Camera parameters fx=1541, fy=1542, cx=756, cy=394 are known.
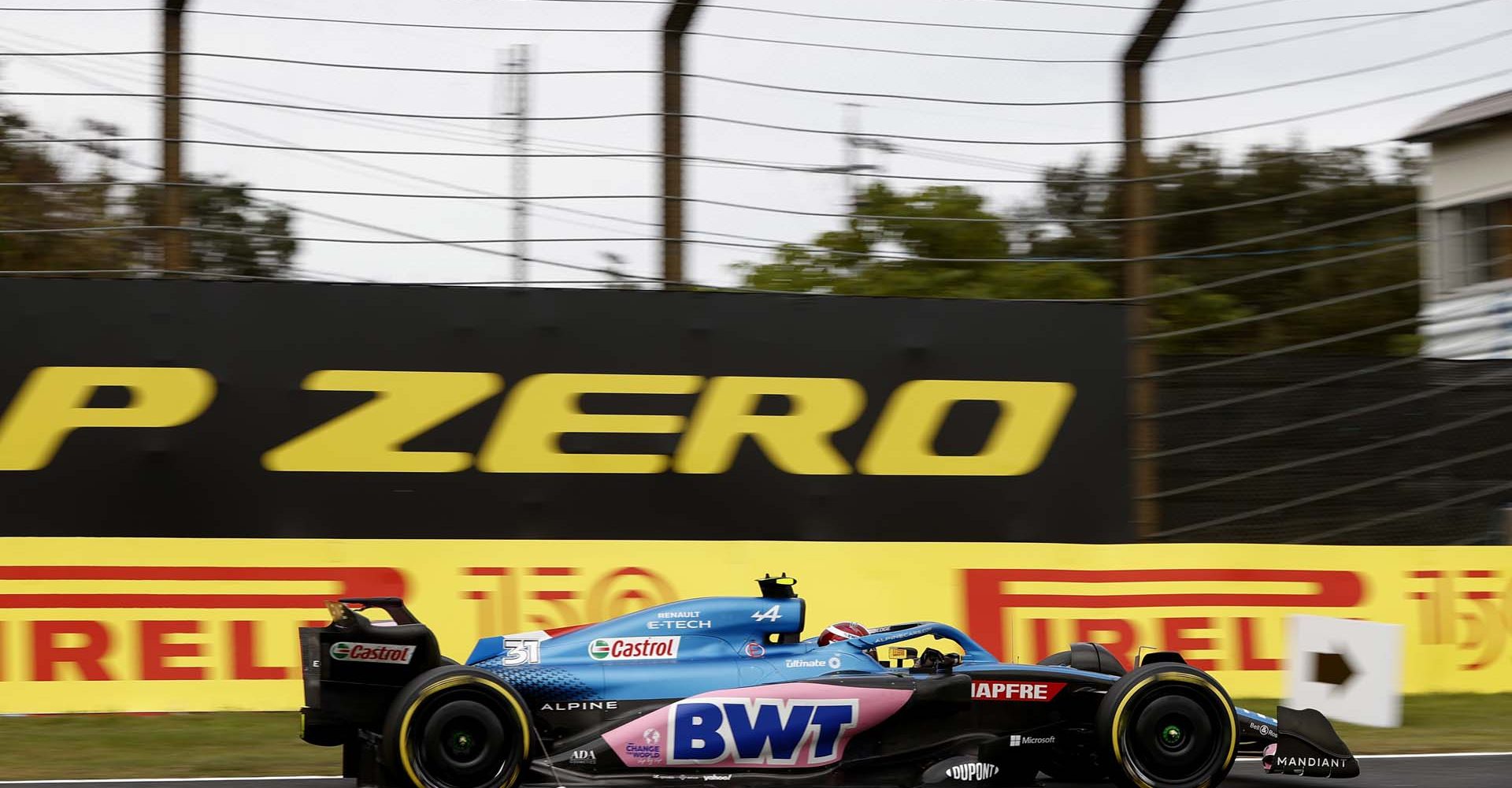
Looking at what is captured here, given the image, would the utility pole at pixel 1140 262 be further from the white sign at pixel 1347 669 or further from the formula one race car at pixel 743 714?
the formula one race car at pixel 743 714

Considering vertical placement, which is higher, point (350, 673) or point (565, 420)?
point (565, 420)

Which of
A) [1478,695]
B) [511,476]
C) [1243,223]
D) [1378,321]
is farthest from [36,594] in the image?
[1243,223]

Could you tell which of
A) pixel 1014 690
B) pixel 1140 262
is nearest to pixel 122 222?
pixel 1140 262

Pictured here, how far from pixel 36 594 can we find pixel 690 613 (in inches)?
173

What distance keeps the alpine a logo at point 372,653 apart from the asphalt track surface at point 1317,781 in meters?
0.82

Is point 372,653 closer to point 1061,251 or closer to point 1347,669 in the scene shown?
point 1347,669

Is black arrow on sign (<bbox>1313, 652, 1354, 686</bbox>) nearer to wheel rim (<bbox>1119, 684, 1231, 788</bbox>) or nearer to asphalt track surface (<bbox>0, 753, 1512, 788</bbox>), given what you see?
asphalt track surface (<bbox>0, 753, 1512, 788</bbox>)

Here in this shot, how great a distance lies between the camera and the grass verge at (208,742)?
713cm

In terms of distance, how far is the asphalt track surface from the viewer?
6.59 metres

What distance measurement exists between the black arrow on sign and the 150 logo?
313cm

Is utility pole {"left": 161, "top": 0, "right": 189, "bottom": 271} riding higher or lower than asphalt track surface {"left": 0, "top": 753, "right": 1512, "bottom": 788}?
higher

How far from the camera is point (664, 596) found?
9.43m

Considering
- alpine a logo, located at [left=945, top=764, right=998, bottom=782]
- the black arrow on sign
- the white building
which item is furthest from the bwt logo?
the white building

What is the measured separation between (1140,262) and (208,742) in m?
6.58
